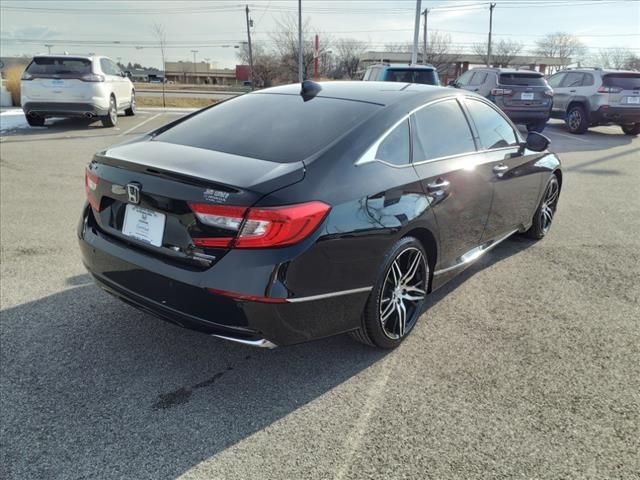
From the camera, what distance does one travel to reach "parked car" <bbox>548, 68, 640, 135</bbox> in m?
13.5

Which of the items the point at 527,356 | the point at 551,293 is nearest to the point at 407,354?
the point at 527,356

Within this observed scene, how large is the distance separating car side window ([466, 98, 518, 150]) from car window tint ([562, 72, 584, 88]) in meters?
11.9

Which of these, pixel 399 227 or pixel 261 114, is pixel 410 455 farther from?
pixel 261 114

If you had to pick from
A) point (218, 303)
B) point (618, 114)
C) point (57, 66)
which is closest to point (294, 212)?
point (218, 303)

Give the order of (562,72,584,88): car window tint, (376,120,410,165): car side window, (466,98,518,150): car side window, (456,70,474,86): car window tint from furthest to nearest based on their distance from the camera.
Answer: (456,70,474,86): car window tint
(562,72,584,88): car window tint
(466,98,518,150): car side window
(376,120,410,165): car side window

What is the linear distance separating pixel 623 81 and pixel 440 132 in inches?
505

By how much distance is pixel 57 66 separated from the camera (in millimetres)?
12156

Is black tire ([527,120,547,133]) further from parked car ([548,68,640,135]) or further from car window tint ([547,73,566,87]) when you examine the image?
car window tint ([547,73,566,87])

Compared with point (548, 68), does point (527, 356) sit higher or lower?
lower

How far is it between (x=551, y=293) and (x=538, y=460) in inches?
79.8

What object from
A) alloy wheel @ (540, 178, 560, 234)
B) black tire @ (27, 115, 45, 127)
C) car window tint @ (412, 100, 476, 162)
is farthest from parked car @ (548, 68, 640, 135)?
black tire @ (27, 115, 45, 127)

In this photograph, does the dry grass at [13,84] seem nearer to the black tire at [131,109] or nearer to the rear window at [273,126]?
the black tire at [131,109]

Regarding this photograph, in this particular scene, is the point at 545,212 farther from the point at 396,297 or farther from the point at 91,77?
the point at 91,77

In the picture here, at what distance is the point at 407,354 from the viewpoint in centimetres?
314
